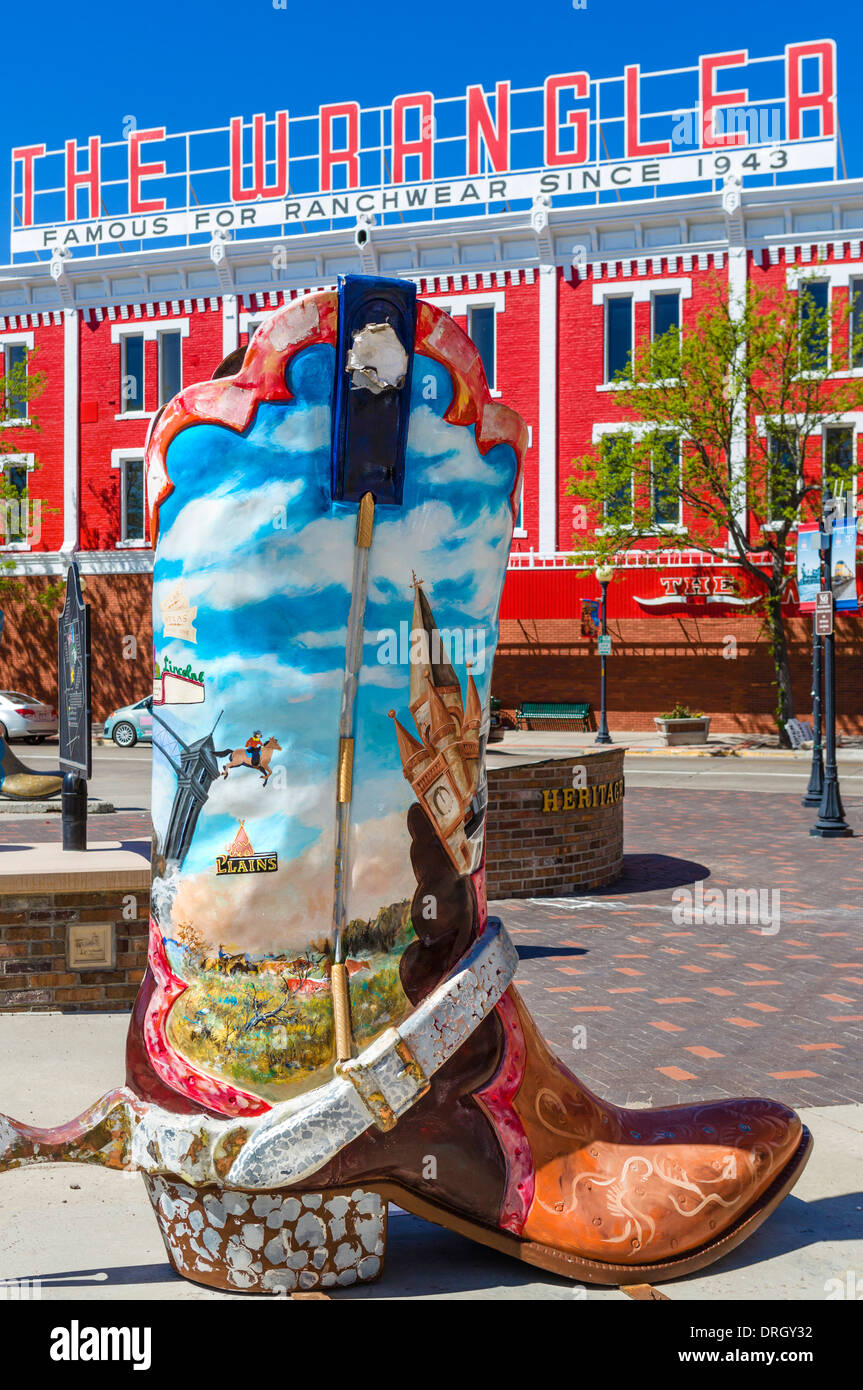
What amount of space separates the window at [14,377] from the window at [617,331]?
48.0ft

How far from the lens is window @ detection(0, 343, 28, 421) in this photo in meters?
32.0

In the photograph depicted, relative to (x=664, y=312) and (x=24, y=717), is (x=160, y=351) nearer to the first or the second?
(x=24, y=717)

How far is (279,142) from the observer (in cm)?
3177

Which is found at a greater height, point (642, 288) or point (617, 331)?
point (642, 288)

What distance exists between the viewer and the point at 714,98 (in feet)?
95.8

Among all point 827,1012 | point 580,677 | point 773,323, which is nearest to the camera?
point 827,1012

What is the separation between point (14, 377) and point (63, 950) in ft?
95.4

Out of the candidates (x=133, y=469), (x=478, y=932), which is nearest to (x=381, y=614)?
(x=478, y=932)

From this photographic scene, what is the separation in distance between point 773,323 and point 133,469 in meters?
16.7

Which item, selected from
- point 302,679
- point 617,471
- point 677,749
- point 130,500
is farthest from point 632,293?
point 302,679

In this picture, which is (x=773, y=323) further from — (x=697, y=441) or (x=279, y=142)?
(x=279, y=142)

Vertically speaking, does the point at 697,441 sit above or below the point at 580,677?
above

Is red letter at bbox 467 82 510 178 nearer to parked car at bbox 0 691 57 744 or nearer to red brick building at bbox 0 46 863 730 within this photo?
red brick building at bbox 0 46 863 730
